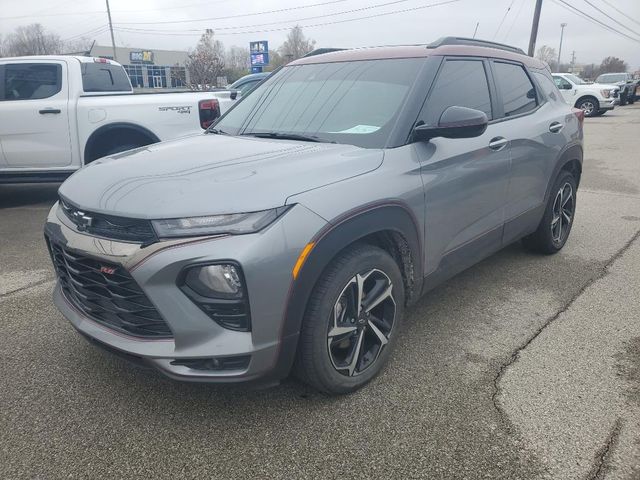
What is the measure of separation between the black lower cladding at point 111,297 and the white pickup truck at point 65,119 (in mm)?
4354

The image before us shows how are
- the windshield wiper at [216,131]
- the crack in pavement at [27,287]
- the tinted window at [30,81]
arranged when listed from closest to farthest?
the windshield wiper at [216,131] → the crack in pavement at [27,287] → the tinted window at [30,81]

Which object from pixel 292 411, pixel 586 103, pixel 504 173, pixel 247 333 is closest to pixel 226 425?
pixel 292 411

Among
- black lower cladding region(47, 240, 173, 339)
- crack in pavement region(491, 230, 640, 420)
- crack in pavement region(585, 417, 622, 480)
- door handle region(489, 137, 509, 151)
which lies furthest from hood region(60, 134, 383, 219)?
crack in pavement region(585, 417, 622, 480)

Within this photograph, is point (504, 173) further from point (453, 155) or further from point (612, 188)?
point (612, 188)

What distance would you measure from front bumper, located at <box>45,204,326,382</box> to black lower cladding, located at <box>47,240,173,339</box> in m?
0.04

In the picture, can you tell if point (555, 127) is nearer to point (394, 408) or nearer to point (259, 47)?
point (394, 408)

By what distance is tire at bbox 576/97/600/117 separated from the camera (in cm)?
2355

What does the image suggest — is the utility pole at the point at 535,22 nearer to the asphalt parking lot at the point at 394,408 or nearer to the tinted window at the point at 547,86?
the tinted window at the point at 547,86

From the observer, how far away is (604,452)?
7.55 feet

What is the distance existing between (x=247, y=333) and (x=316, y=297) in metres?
0.37

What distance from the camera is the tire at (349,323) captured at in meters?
2.40

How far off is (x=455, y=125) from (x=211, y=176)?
4.46 ft

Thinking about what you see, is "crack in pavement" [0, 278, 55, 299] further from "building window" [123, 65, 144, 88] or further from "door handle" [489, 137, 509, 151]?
"building window" [123, 65, 144, 88]

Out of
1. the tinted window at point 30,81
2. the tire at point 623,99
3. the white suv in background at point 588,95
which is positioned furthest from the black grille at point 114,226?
the tire at point 623,99
